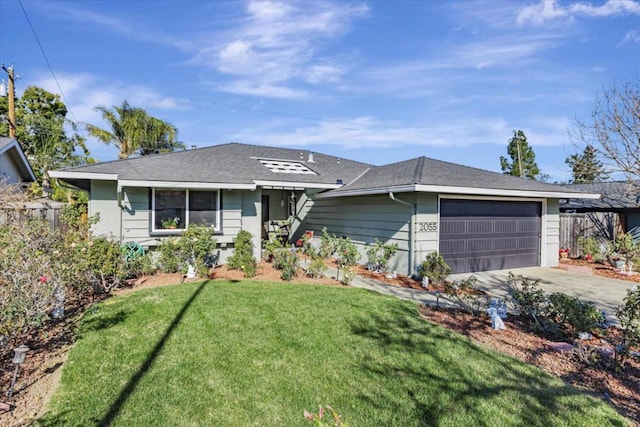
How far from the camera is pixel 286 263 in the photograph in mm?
8445

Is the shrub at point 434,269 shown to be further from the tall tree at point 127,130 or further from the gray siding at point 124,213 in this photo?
the tall tree at point 127,130

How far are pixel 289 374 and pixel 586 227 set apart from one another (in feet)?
47.9

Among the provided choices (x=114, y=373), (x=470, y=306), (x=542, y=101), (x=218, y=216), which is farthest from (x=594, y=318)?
(x=542, y=101)

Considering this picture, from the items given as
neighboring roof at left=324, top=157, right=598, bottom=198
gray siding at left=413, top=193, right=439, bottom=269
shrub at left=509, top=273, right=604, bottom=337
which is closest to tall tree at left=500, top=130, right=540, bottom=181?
neighboring roof at left=324, top=157, right=598, bottom=198

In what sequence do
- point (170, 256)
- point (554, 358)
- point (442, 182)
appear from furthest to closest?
1. point (442, 182)
2. point (170, 256)
3. point (554, 358)

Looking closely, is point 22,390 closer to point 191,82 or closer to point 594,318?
point 594,318

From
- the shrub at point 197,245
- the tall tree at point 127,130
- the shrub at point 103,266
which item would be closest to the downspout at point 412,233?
the shrub at point 197,245

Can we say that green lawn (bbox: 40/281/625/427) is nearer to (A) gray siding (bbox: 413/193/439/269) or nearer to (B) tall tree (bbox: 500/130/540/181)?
(A) gray siding (bbox: 413/193/439/269)

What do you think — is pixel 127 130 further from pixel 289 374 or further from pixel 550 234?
pixel 550 234

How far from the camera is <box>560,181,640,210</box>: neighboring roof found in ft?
45.2

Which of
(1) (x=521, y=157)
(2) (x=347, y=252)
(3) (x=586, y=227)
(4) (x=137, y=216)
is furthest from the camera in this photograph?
(1) (x=521, y=157)

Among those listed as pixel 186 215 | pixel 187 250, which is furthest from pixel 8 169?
pixel 187 250

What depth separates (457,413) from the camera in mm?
3061

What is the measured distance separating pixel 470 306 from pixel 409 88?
11899mm
